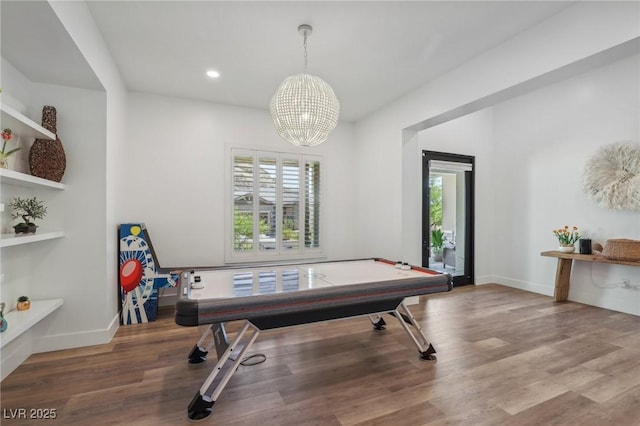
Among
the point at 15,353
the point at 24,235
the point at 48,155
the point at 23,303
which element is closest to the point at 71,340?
the point at 15,353

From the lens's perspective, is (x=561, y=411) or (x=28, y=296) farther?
(x=28, y=296)

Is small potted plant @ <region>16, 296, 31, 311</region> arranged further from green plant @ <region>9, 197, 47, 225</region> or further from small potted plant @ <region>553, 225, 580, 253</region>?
small potted plant @ <region>553, 225, 580, 253</region>

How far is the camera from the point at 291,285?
2.17 m

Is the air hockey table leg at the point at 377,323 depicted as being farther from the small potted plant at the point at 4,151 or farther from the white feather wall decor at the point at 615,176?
the small potted plant at the point at 4,151

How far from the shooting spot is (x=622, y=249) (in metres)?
3.40

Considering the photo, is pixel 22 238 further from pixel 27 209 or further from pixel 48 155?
pixel 48 155

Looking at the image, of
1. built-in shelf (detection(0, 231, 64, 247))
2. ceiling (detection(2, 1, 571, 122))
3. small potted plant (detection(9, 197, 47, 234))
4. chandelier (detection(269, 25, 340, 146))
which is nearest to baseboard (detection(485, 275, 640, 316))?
ceiling (detection(2, 1, 571, 122))

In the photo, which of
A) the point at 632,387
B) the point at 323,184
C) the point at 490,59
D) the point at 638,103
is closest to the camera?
the point at 632,387

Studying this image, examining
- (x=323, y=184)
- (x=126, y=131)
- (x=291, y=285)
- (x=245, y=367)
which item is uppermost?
(x=126, y=131)

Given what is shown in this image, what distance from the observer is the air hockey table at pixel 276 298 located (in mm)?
1736

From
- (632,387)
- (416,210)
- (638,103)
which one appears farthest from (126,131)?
(638,103)

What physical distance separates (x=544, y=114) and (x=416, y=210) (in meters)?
2.57

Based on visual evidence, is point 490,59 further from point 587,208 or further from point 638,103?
point 587,208

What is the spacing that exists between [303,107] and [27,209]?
2323mm
